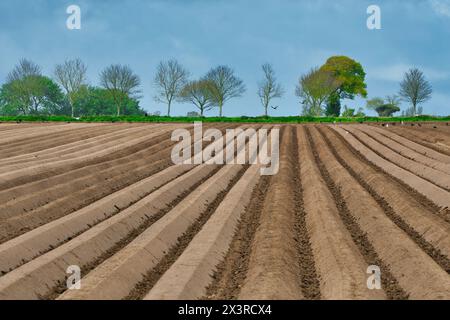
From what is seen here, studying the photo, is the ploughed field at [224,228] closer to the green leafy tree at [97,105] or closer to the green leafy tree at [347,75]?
the green leafy tree at [347,75]

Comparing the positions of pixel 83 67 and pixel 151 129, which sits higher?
pixel 83 67

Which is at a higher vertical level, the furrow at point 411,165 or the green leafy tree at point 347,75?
the green leafy tree at point 347,75

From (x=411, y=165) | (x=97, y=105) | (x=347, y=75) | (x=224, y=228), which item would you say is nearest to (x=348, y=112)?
(x=347, y=75)

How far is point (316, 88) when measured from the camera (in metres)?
71.2

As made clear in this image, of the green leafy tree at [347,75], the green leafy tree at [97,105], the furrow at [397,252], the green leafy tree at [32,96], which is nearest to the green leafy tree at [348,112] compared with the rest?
the green leafy tree at [347,75]

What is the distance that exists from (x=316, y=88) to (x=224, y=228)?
61.0 metres

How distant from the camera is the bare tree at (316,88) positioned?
71.3 metres

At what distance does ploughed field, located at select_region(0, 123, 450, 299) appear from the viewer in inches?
355

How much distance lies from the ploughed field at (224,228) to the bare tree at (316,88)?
47444 mm

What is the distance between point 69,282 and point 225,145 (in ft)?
72.0

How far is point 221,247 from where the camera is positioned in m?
11.3

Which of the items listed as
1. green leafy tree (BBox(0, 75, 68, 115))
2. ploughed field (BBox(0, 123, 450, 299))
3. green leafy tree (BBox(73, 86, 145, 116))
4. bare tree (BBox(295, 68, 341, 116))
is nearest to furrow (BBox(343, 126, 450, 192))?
ploughed field (BBox(0, 123, 450, 299))
